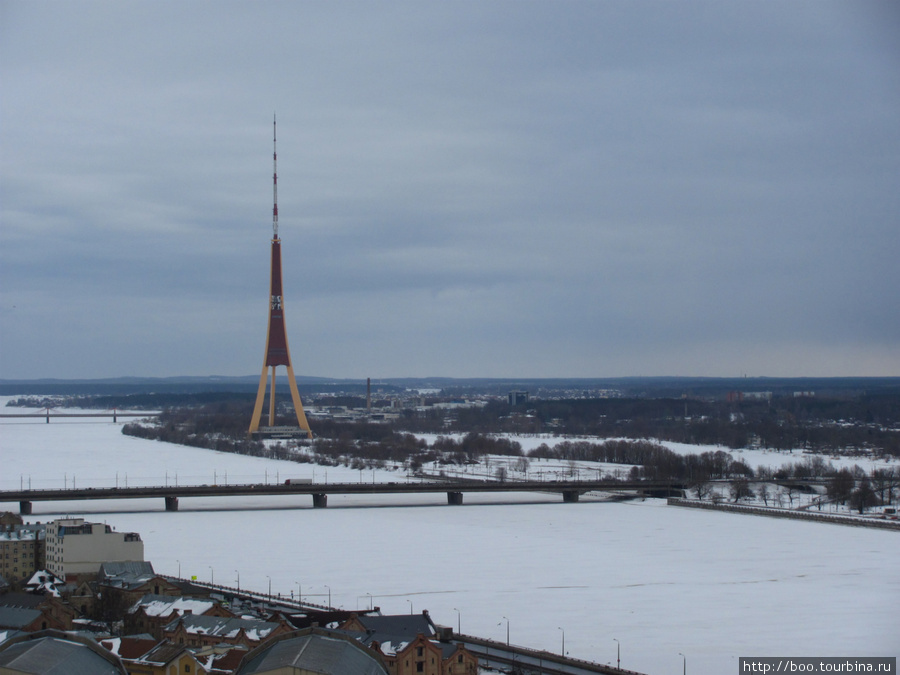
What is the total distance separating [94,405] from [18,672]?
9111cm

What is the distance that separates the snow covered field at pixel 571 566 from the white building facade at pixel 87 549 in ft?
1.90

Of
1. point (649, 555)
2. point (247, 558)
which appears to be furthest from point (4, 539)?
point (649, 555)

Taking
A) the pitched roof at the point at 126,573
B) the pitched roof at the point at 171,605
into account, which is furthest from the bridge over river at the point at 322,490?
the pitched roof at the point at 171,605

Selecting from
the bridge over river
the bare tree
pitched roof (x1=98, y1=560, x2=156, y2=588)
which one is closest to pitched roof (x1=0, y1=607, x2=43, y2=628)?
pitched roof (x1=98, y1=560, x2=156, y2=588)

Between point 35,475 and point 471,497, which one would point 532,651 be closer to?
point 471,497

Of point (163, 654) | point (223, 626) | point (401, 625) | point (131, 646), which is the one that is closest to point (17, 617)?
point (131, 646)

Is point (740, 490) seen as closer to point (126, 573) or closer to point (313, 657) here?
point (126, 573)

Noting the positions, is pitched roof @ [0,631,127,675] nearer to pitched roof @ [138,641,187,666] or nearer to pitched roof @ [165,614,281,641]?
pitched roof @ [138,641,187,666]

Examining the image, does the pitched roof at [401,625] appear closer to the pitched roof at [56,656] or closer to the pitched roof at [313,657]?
the pitched roof at [313,657]

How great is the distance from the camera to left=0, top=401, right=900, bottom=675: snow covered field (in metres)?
10.9

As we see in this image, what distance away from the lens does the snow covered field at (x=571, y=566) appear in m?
10.9

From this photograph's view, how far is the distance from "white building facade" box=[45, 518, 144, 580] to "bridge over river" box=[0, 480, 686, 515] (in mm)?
7457

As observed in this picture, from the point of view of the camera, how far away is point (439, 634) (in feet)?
33.5

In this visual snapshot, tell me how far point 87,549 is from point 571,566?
6.15 meters
